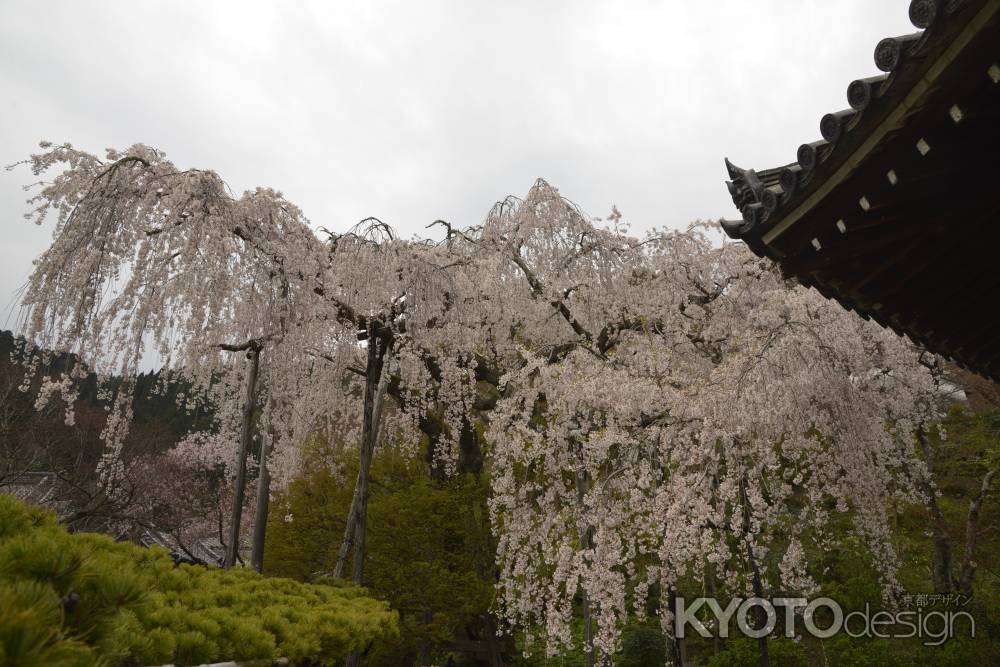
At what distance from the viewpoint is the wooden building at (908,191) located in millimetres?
2094

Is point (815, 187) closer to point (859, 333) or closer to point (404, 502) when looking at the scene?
point (859, 333)

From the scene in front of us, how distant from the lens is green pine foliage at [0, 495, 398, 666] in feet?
4.17

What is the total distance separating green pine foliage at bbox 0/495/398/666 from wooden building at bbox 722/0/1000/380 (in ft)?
10.1

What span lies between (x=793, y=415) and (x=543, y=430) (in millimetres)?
3534

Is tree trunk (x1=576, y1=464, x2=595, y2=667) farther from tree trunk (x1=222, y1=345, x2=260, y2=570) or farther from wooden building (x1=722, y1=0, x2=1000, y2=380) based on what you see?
tree trunk (x1=222, y1=345, x2=260, y2=570)

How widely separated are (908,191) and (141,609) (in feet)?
13.4

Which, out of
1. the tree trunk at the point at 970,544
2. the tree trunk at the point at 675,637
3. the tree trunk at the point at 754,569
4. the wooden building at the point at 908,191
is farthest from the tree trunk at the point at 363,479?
the tree trunk at the point at 970,544

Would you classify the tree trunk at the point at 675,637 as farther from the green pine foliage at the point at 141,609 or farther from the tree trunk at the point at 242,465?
the tree trunk at the point at 242,465

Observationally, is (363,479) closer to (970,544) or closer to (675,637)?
(675,637)

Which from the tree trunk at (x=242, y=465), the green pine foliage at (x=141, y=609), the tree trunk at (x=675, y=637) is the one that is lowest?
the tree trunk at (x=675, y=637)

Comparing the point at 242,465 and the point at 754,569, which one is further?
the point at 242,465

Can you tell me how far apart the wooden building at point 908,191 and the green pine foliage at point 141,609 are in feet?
10.1

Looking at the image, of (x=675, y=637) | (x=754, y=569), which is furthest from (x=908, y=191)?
(x=675, y=637)

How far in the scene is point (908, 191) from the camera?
2701 mm
